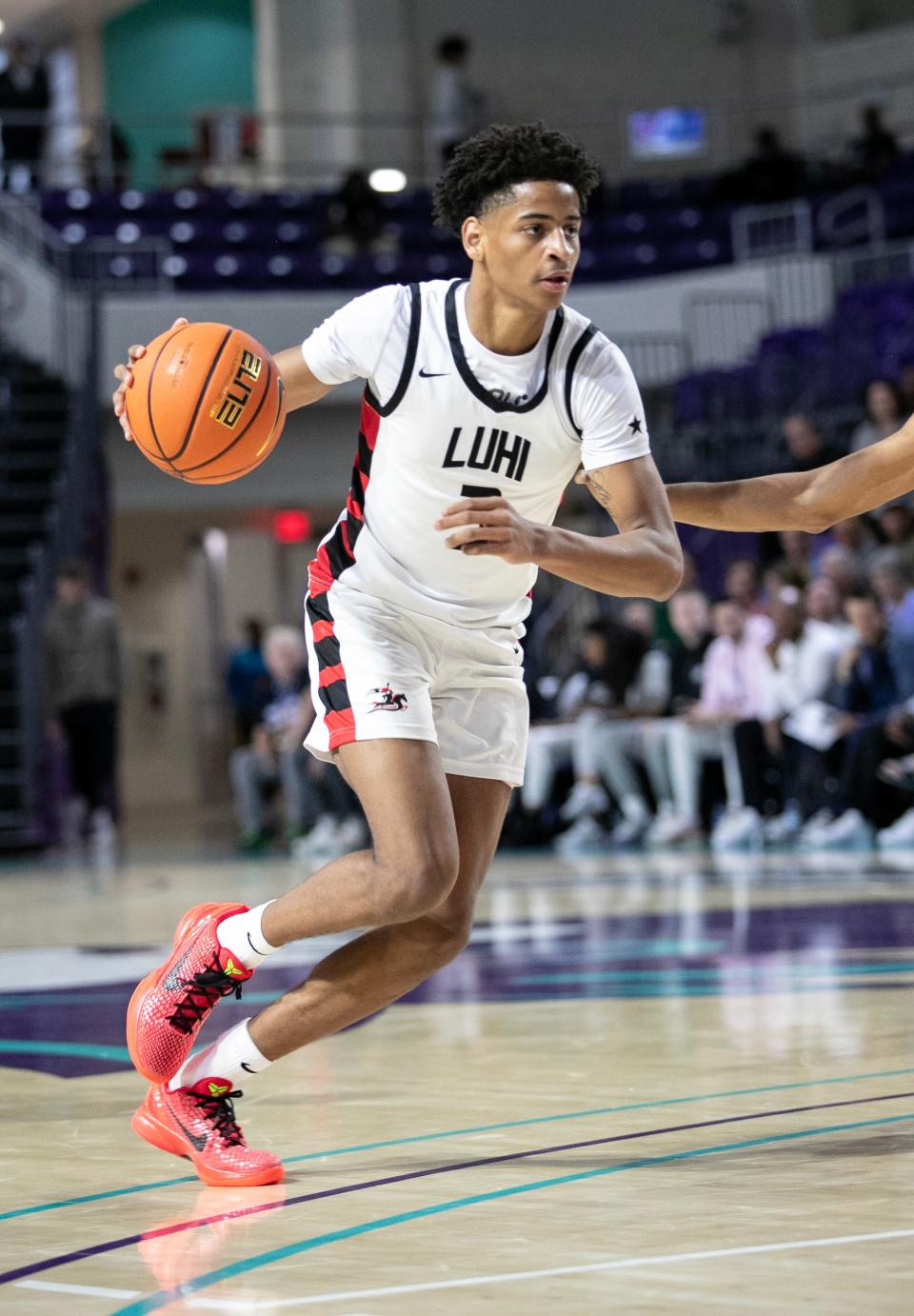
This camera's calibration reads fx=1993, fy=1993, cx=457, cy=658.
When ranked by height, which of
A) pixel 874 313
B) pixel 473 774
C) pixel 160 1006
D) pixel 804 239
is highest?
pixel 804 239

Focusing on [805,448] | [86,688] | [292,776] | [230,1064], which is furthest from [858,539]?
[230,1064]

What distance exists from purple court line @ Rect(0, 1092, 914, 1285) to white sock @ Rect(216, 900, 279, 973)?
49 cm

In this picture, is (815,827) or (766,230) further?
(766,230)

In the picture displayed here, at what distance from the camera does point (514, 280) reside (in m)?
3.55

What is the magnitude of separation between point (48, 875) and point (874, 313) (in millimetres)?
8206

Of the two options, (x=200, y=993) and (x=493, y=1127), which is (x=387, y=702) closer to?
(x=200, y=993)

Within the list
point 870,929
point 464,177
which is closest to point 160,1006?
point 464,177

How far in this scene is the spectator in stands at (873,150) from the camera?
19.4m

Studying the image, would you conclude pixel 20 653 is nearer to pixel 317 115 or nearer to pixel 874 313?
pixel 874 313

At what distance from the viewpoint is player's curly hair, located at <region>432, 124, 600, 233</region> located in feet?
11.8

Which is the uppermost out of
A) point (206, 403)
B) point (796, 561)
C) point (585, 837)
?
point (206, 403)

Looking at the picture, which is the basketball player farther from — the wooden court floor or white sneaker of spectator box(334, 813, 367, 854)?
white sneaker of spectator box(334, 813, 367, 854)

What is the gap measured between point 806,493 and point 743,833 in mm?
7851

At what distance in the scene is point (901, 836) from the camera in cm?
1063
